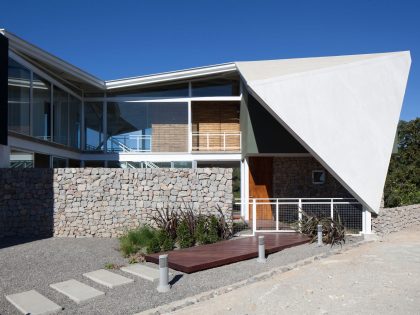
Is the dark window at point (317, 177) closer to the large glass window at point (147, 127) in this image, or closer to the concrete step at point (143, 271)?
the large glass window at point (147, 127)

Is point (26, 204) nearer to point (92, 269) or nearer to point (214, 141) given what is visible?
point (92, 269)

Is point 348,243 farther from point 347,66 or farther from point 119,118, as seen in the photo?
point 119,118

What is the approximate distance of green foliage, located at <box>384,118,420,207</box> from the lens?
15983 millimetres

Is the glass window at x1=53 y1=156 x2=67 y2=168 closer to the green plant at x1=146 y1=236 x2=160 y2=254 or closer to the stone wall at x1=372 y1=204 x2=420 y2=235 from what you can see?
the green plant at x1=146 y1=236 x2=160 y2=254

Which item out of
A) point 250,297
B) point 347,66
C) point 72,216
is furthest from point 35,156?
point 347,66

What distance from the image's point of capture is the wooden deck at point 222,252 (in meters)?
8.09

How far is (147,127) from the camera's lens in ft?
64.4

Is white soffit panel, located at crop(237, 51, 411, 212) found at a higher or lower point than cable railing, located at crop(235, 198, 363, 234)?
higher

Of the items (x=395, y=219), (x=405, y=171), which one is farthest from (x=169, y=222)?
(x=405, y=171)

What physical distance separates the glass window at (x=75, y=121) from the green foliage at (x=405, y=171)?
1408 centimetres

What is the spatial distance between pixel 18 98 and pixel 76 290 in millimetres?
9172

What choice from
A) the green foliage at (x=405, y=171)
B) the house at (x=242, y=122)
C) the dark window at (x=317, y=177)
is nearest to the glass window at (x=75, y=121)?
the house at (x=242, y=122)

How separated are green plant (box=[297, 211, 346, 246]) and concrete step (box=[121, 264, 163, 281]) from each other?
523cm

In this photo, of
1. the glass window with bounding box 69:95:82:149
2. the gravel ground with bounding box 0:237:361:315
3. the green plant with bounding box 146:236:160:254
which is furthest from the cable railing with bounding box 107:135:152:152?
the green plant with bounding box 146:236:160:254
